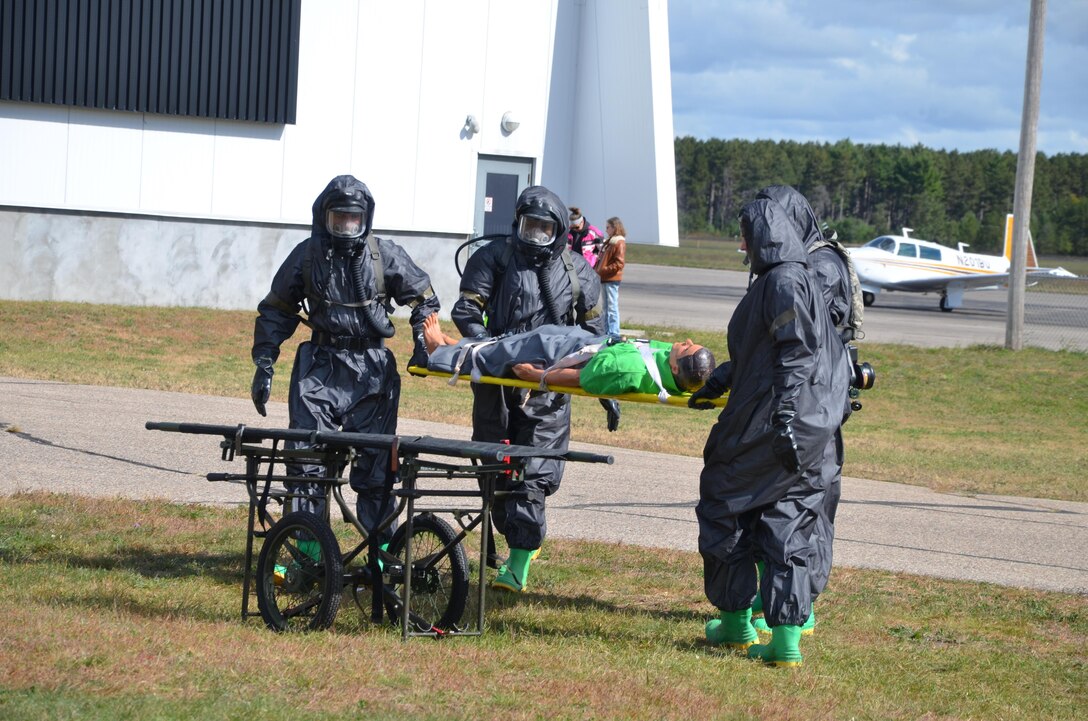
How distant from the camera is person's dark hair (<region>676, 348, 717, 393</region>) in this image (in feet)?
24.5

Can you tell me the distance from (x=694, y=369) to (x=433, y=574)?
6.80 feet

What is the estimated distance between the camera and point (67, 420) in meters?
11.9

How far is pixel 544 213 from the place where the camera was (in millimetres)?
7398

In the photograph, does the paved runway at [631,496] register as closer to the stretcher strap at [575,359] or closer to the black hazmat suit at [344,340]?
the stretcher strap at [575,359]

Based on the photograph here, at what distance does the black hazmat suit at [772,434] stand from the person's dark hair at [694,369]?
1243 mm

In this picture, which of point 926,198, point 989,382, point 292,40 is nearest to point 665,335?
point 989,382

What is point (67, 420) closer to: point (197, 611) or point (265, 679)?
point (197, 611)

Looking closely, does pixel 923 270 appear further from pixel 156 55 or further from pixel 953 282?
pixel 156 55

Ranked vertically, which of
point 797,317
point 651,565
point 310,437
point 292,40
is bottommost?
point 651,565

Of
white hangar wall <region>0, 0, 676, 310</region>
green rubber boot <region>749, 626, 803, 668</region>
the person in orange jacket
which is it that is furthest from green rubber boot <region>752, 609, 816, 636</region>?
white hangar wall <region>0, 0, 676, 310</region>

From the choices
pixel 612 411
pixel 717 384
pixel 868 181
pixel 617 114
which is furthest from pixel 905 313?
pixel 868 181

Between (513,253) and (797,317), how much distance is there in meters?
2.21

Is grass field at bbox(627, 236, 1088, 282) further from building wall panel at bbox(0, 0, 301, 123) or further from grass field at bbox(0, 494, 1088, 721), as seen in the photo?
grass field at bbox(0, 494, 1088, 721)

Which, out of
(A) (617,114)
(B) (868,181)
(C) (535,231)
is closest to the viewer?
(C) (535,231)
